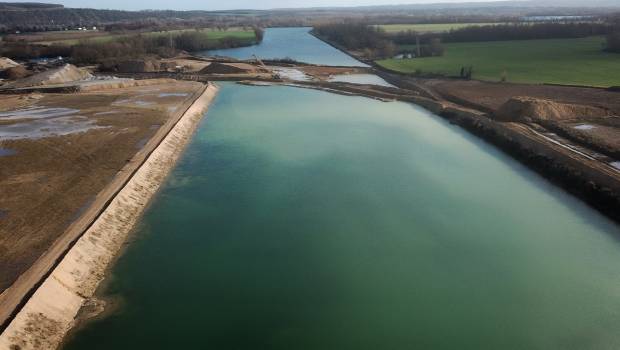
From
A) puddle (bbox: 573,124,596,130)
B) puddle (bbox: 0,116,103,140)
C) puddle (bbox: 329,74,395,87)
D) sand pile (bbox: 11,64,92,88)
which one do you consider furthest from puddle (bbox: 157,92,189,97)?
puddle (bbox: 573,124,596,130)

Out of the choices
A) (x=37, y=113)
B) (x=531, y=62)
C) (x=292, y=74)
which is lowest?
(x=37, y=113)

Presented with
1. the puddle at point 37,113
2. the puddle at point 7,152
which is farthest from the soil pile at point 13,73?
the puddle at point 7,152

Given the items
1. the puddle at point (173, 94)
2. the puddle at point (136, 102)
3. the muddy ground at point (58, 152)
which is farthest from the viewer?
the puddle at point (173, 94)

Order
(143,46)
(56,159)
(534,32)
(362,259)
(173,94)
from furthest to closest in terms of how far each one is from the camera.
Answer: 1. (534,32)
2. (143,46)
3. (173,94)
4. (56,159)
5. (362,259)

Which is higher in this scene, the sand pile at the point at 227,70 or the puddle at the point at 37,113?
the sand pile at the point at 227,70

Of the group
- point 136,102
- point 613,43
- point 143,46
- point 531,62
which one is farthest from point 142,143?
point 613,43

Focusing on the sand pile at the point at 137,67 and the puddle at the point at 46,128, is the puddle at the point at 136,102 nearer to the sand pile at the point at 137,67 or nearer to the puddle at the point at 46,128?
the puddle at the point at 46,128

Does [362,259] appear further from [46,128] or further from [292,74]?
[292,74]
